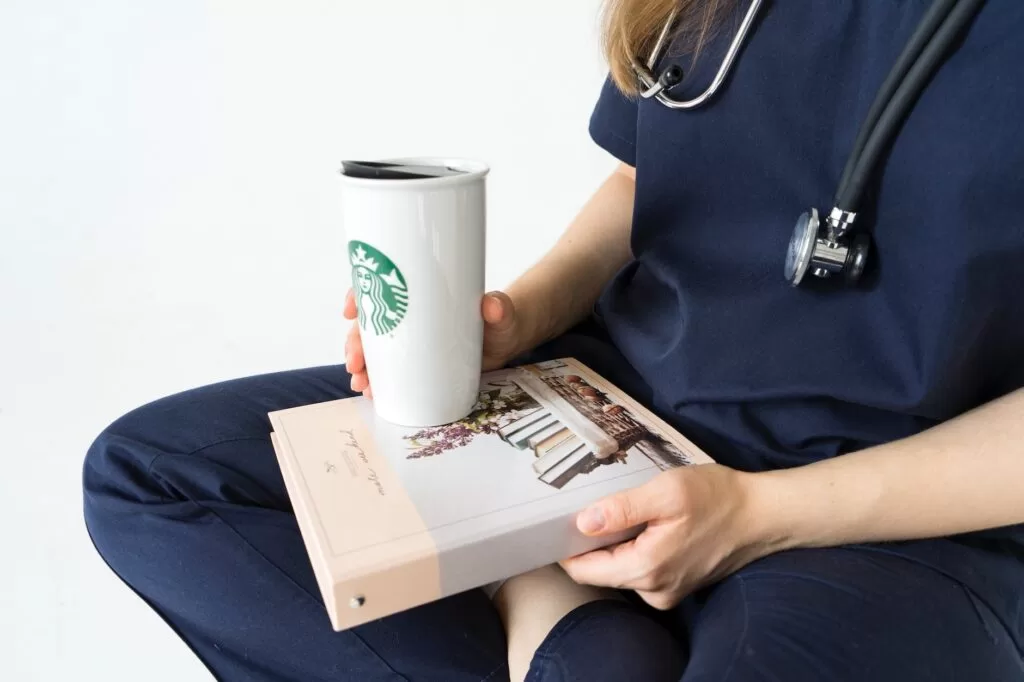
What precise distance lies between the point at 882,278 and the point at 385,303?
1.13 ft

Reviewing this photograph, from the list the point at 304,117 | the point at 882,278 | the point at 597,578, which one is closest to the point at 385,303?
the point at 597,578

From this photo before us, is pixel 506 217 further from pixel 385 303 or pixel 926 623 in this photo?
pixel 926 623

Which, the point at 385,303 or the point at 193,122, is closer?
the point at 385,303

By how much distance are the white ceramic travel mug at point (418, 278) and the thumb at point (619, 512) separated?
145 millimetres

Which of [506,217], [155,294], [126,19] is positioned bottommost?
[155,294]

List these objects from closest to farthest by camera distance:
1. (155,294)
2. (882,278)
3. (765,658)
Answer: (765,658) → (882,278) → (155,294)

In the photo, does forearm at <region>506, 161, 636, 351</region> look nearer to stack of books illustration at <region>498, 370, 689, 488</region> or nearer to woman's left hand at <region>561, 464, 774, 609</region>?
stack of books illustration at <region>498, 370, 689, 488</region>

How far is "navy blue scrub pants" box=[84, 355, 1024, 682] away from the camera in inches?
15.9

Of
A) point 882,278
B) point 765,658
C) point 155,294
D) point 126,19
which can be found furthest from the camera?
point 155,294

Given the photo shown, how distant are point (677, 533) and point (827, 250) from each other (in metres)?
0.21

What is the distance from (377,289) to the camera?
473 mm

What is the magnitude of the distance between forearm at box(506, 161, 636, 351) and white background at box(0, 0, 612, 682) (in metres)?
0.39

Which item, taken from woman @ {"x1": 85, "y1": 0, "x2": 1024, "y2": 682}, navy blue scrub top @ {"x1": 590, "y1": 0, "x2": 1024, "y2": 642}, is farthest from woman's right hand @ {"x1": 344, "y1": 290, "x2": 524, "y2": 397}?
navy blue scrub top @ {"x1": 590, "y1": 0, "x2": 1024, "y2": 642}

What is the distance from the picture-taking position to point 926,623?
413 mm
